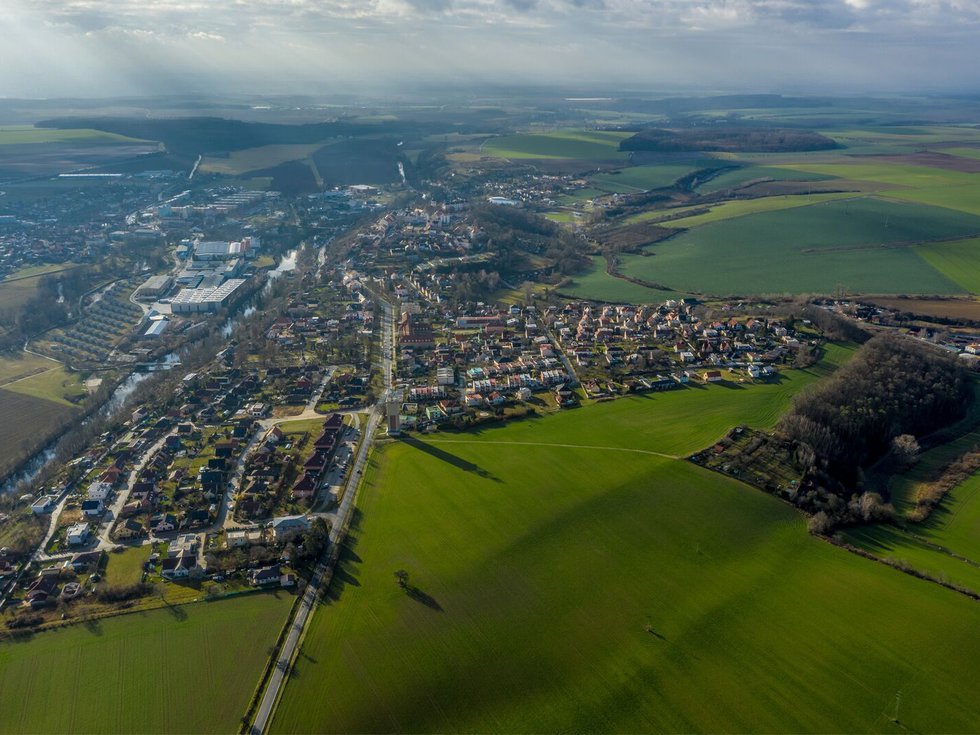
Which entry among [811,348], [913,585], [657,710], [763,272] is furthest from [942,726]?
[763,272]

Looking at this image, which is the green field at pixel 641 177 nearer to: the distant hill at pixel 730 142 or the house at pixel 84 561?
the distant hill at pixel 730 142

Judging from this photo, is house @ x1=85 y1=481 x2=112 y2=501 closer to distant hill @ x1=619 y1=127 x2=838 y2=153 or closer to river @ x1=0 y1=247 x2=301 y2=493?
river @ x1=0 y1=247 x2=301 y2=493

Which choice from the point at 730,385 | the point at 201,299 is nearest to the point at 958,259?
the point at 730,385

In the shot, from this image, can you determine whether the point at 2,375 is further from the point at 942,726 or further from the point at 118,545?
the point at 942,726

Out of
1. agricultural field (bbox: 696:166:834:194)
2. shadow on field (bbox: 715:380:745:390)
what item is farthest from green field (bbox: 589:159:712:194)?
shadow on field (bbox: 715:380:745:390)

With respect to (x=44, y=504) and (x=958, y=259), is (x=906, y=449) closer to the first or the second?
(x=44, y=504)

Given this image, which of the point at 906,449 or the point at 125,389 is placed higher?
the point at 906,449
